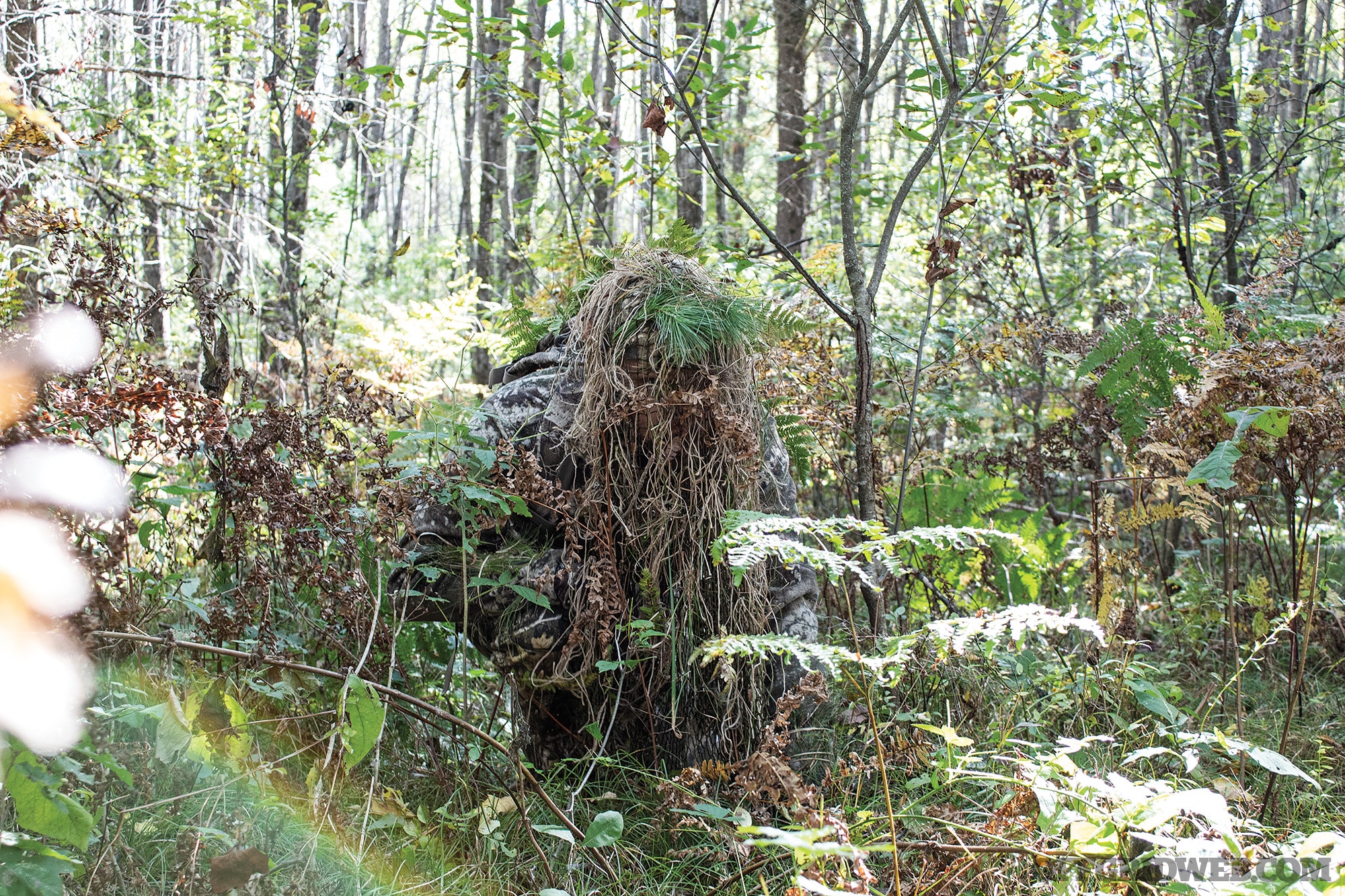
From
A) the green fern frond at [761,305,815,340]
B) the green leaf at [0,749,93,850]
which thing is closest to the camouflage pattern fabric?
the green fern frond at [761,305,815,340]

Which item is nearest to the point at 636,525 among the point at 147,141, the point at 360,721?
the point at 360,721

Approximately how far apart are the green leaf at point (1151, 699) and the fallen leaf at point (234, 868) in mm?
2447

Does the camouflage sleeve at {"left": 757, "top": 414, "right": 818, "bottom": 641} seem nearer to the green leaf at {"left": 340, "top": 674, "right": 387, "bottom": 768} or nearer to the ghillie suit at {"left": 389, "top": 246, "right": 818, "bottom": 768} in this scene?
the ghillie suit at {"left": 389, "top": 246, "right": 818, "bottom": 768}

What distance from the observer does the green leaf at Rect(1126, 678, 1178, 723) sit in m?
2.69

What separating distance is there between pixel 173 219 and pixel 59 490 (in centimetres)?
534

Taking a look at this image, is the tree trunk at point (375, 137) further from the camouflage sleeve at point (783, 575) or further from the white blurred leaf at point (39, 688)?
the white blurred leaf at point (39, 688)

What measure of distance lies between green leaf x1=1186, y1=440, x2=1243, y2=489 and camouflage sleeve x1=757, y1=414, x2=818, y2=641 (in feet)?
4.13

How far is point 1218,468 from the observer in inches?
102

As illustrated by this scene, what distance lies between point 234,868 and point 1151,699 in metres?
2.60

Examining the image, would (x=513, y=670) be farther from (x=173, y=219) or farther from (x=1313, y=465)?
(x=173, y=219)

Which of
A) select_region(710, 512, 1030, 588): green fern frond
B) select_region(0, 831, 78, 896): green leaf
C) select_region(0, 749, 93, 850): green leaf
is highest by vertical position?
select_region(710, 512, 1030, 588): green fern frond

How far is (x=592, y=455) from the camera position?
300cm

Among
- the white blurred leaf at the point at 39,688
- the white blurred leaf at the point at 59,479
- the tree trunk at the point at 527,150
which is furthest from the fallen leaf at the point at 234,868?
the tree trunk at the point at 527,150

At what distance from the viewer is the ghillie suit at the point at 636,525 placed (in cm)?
291
